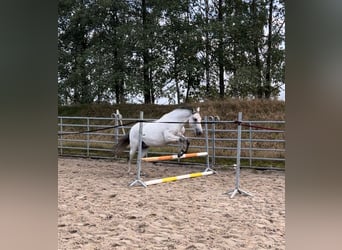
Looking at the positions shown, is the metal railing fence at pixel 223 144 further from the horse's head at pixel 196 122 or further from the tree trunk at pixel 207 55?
the tree trunk at pixel 207 55

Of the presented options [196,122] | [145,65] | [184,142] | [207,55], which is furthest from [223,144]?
[145,65]

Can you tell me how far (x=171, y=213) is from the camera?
229 centimetres

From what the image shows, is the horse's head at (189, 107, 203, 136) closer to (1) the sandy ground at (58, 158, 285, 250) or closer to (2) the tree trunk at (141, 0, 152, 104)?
(1) the sandy ground at (58, 158, 285, 250)

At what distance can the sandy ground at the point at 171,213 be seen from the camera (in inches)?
69.1

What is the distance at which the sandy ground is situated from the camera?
69.1 inches

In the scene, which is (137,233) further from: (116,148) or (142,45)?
(142,45)

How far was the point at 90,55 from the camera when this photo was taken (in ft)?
25.2

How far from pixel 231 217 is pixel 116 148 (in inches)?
86.6

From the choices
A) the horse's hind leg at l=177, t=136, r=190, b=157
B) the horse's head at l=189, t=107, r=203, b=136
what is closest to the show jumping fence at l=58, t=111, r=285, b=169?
the horse's head at l=189, t=107, r=203, b=136

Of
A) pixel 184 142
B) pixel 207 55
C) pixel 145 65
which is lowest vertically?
pixel 184 142

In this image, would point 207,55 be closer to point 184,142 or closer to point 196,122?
point 184,142

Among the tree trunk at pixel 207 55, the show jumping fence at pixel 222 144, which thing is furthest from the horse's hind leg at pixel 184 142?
the tree trunk at pixel 207 55
